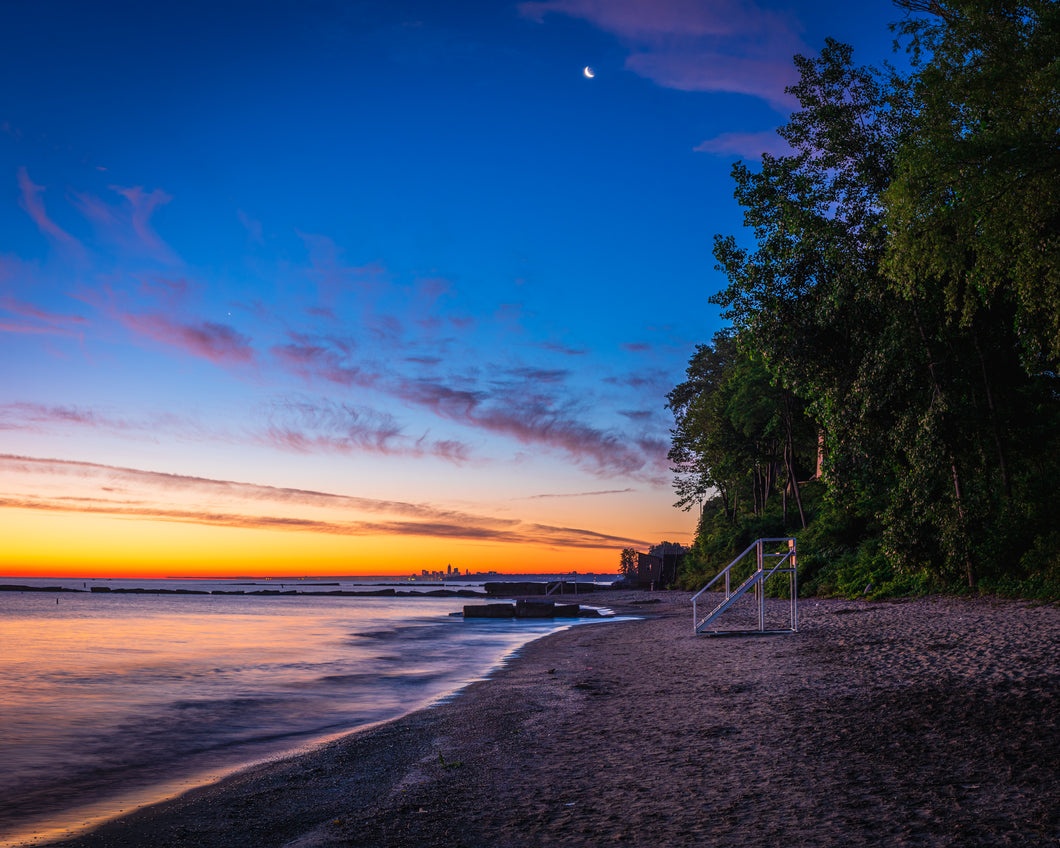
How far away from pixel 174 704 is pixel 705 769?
14910mm

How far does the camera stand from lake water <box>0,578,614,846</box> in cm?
965

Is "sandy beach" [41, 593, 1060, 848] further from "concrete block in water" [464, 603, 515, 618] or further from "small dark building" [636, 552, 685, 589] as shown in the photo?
"small dark building" [636, 552, 685, 589]

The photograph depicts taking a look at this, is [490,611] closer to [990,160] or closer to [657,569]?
[657,569]

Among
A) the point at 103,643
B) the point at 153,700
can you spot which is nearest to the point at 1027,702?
the point at 153,700

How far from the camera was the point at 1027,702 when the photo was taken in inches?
329

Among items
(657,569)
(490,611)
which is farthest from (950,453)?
(657,569)

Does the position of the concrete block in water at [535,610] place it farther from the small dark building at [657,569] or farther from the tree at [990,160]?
the tree at [990,160]

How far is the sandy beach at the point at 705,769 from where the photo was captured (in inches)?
210

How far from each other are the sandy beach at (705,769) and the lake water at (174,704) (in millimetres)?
1713

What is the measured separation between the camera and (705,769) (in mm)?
7023

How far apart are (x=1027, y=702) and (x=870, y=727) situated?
2023 millimetres

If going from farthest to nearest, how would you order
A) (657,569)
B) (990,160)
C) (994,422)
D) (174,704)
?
(657,569) < (994,422) < (174,704) < (990,160)

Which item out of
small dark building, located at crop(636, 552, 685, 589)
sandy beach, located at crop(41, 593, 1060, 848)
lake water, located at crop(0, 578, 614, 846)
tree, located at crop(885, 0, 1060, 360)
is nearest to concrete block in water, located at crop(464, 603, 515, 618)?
lake water, located at crop(0, 578, 614, 846)

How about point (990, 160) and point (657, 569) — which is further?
point (657, 569)
